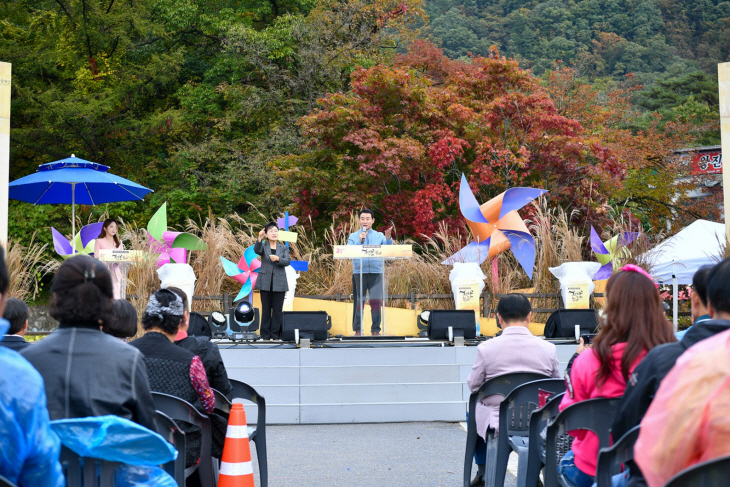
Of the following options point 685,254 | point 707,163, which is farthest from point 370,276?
point 707,163

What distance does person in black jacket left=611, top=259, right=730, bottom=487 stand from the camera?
1.57m

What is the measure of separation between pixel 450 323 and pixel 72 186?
4.73m

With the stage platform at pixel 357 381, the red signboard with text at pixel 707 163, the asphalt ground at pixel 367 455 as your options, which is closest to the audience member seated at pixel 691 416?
the asphalt ground at pixel 367 455

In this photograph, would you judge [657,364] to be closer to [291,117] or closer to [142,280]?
[142,280]

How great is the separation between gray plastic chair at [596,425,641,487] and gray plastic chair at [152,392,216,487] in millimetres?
1321

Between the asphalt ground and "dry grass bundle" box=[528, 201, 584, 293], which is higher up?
"dry grass bundle" box=[528, 201, 584, 293]

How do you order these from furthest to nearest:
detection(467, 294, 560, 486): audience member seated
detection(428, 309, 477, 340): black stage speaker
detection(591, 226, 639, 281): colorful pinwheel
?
detection(591, 226, 639, 281): colorful pinwheel, detection(428, 309, 477, 340): black stage speaker, detection(467, 294, 560, 486): audience member seated

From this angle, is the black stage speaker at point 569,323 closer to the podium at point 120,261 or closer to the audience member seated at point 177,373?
the podium at point 120,261

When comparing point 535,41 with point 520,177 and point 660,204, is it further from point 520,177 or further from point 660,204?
point 520,177

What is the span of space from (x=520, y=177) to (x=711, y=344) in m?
10.3

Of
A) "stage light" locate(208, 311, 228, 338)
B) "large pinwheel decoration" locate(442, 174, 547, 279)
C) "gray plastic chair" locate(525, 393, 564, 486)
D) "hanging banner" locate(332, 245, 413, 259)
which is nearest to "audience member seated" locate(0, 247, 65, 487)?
"gray plastic chair" locate(525, 393, 564, 486)

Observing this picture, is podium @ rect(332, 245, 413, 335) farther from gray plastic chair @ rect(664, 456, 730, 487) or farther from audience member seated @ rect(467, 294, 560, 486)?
gray plastic chair @ rect(664, 456, 730, 487)

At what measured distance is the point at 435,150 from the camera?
10.8 meters

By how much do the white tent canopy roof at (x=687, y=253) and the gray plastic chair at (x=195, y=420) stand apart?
21.0 feet
